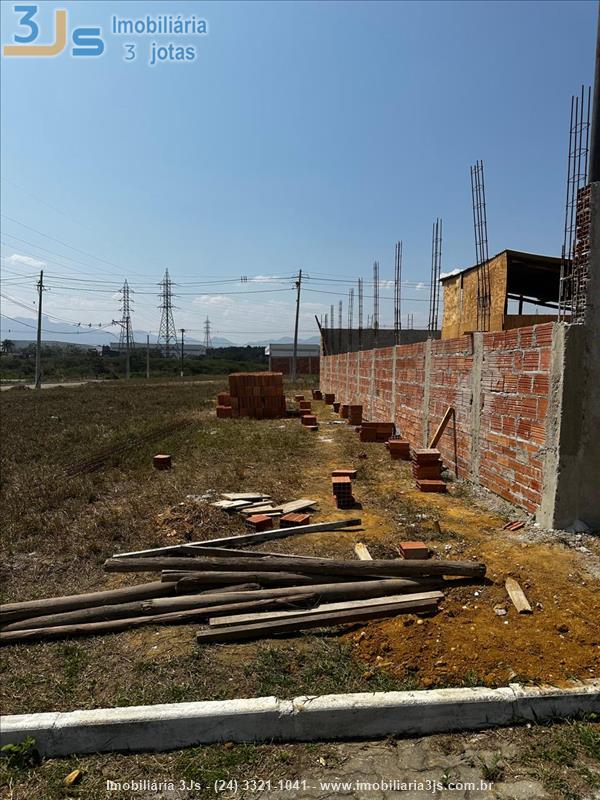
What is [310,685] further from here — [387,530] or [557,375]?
[557,375]

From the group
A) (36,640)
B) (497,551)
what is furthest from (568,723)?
(36,640)

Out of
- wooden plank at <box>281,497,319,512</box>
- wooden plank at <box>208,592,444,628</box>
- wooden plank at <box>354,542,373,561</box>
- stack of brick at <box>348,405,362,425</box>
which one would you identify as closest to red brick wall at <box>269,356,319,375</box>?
stack of brick at <box>348,405,362,425</box>

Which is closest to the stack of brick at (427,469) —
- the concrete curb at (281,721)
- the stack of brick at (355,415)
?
the concrete curb at (281,721)

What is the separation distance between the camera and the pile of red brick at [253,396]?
16.8 meters

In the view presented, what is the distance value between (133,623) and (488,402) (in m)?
5.00

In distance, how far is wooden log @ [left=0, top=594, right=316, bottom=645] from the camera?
3.54 meters

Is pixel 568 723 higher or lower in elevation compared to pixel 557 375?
lower

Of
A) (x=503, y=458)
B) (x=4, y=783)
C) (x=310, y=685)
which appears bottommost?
(x=4, y=783)

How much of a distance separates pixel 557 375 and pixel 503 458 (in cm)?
155

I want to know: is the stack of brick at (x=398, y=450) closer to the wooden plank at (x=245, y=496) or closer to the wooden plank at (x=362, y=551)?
the wooden plank at (x=245, y=496)

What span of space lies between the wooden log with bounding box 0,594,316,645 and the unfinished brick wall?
10.4 ft

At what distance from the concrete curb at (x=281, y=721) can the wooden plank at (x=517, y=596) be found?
835mm

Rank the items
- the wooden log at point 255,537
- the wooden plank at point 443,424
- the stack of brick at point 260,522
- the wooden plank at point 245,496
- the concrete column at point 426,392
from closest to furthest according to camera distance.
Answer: the wooden log at point 255,537 → the stack of brick at point 260,522 → the wooden plank at point 245,496 → the wooden plank at point 443,424 → the concrete column at point 426,392

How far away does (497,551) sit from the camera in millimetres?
4562
